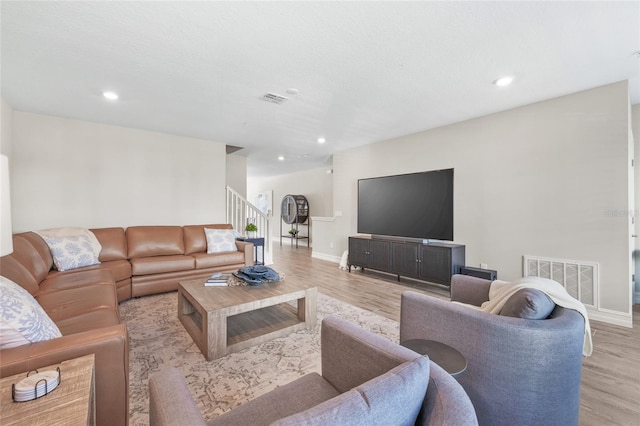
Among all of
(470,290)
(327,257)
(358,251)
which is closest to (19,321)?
(470,290)

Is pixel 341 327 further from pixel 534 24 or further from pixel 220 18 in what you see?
pixel 534 24

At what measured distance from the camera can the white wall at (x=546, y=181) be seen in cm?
283

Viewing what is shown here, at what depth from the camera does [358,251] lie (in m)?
5.02

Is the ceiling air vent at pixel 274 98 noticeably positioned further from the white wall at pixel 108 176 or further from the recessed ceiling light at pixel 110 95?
the white wall at pixel 108 176

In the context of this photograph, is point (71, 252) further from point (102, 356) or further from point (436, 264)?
point (436, 264)

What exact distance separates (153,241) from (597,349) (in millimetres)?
5290

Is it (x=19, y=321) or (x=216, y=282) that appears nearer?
(x=19, y=321)

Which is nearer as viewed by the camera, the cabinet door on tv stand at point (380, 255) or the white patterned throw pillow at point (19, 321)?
the white patterned throw pillow at point (19, 321)

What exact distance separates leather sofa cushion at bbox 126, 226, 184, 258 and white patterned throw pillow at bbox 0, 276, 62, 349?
9.24 feet

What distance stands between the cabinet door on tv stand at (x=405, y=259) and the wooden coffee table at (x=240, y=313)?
2.10 m

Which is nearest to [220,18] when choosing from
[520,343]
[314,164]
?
[520,343]

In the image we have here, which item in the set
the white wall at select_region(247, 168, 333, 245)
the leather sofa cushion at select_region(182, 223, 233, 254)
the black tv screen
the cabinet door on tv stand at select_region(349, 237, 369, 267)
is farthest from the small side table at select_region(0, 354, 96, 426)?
the white wall at select_region(247, 168, 333, 245)

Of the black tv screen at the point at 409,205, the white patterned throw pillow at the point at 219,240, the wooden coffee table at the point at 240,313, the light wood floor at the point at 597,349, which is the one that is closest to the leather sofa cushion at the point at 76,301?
the wooden coffee table at the point at 240,313

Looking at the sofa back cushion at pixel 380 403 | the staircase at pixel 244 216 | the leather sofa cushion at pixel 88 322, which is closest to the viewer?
the sofa back cushion at pixel 380 403
